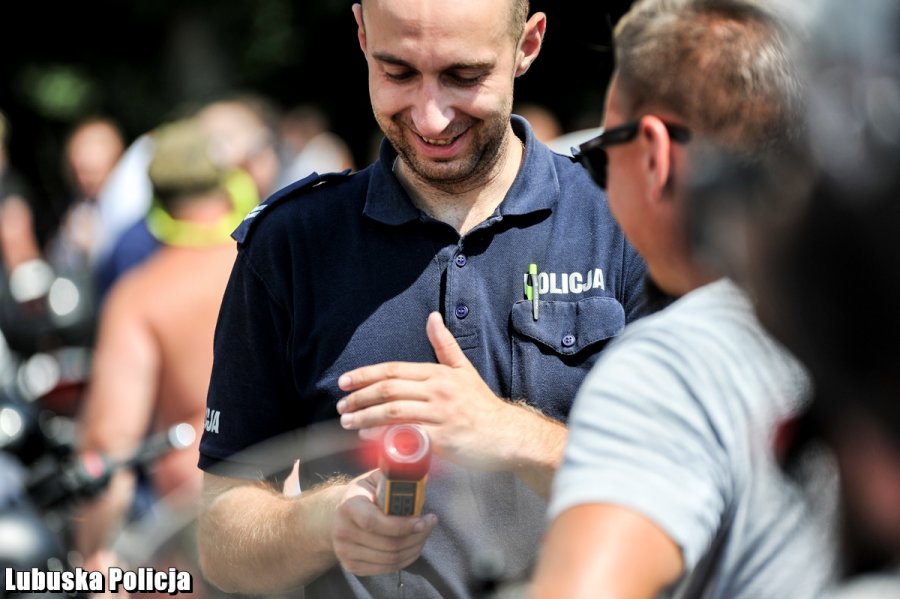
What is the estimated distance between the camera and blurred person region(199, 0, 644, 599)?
2334 mm

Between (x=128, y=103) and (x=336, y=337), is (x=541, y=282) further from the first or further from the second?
(x=128, y=103)

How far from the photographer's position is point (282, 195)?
2521mm

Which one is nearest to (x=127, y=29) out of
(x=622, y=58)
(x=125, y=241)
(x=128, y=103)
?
(x=128, y=103)

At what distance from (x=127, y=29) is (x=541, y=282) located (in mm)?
17388

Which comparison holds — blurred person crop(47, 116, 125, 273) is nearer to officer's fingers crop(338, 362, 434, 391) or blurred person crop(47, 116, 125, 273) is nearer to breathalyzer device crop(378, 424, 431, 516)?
officer's fingers crop(338, 362, 434, 391)

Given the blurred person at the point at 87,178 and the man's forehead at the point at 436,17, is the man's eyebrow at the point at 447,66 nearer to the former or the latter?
the man's forehead at the point at 436,17

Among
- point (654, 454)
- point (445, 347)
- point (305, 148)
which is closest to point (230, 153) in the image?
point (305, 148)

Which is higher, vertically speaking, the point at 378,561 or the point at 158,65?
the point at 378,561

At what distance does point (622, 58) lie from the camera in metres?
1.60

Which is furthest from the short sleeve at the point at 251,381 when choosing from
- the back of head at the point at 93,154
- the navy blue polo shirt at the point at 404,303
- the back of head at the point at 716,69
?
the back of head at the point at 93,154

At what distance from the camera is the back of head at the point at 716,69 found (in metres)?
1.43

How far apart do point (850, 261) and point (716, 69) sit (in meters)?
0.58

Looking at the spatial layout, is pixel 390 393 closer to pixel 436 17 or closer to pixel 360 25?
pixel 436 17

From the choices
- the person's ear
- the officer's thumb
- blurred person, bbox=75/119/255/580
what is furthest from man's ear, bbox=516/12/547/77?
blurred person, bbox=75/119/255/580
